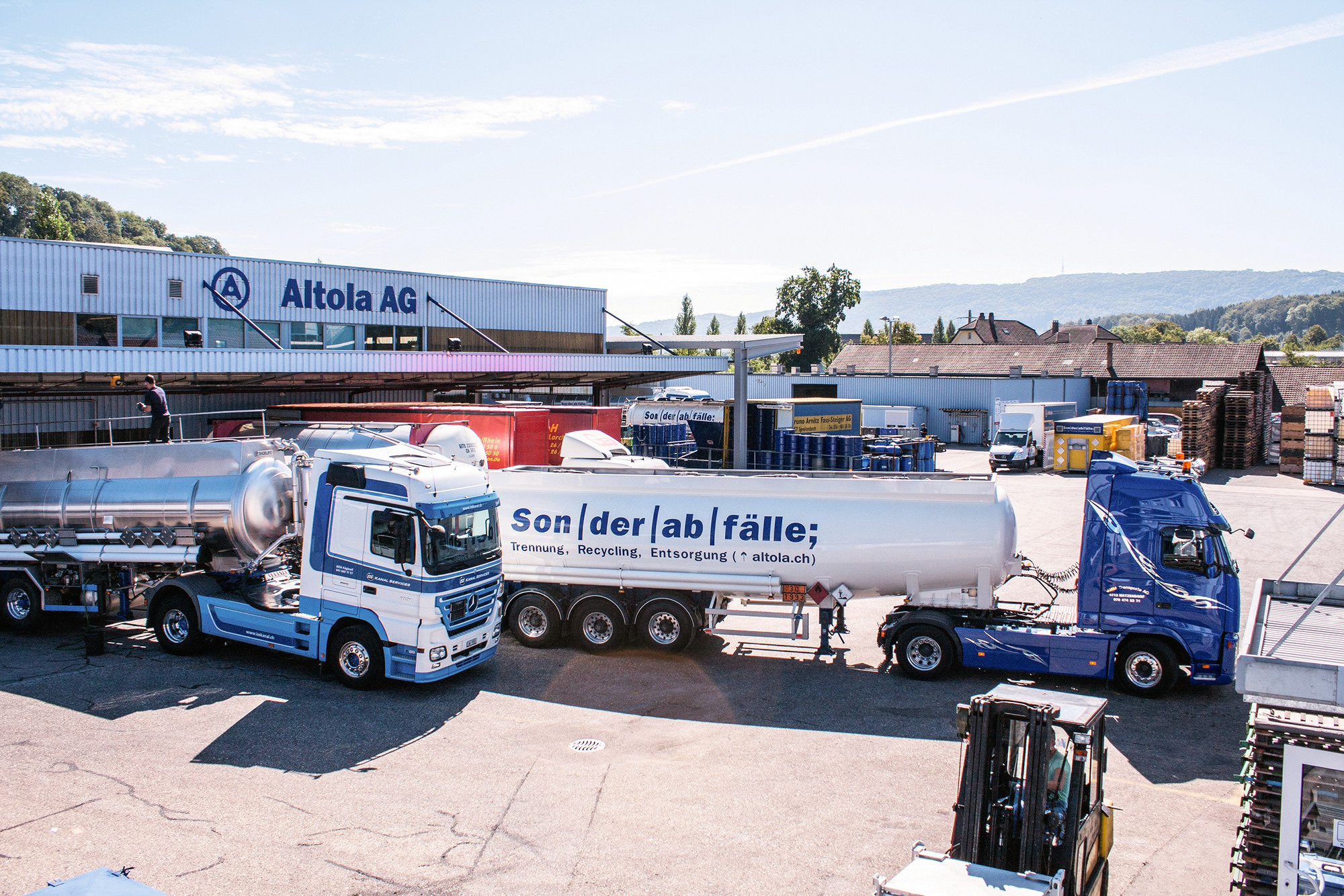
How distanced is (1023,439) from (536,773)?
36173mm

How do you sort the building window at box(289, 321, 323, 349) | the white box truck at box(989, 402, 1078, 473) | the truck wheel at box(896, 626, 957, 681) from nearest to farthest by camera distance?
the truck wheel at box(896, 626, 957, 681) → the building window at box(289, 321, 323, 349) → the white box truck at box(989, 402, 1078, 473)

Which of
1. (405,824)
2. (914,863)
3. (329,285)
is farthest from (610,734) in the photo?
A: (329,285)

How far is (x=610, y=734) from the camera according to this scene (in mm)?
11195

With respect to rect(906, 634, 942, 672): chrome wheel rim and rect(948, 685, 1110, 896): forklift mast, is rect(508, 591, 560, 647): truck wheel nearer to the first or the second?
rect(906, 634, 942, 672): chrome wheel rim

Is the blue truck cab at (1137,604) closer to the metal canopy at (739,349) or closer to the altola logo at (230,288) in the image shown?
the metal canopy at (739,349)

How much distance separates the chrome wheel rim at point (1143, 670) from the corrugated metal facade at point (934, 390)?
39240 mm

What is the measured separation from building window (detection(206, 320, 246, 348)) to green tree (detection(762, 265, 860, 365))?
64911 mm

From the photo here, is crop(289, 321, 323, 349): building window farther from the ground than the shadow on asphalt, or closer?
farther from the ground

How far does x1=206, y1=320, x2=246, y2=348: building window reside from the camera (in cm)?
2538

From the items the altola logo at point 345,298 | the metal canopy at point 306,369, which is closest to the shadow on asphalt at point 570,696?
the metal canopy at point 306,369

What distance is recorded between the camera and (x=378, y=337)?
29906 mm

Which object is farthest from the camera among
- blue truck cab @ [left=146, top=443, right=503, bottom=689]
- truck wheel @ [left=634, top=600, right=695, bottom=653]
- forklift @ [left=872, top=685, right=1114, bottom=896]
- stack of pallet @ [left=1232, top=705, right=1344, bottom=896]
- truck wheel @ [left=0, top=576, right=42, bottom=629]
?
truck wheel @ [left=0, top=576, right=42, bottom=629]

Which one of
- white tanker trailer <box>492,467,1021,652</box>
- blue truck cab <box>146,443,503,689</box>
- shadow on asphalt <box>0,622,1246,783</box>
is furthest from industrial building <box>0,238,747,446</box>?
white tanker trailer <box>492,467,1021,652</box>

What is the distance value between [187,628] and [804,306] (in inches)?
3052
